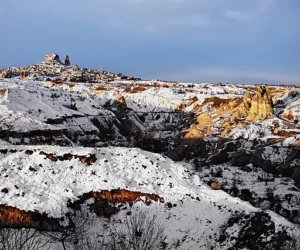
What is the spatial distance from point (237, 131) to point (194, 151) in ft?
34.0

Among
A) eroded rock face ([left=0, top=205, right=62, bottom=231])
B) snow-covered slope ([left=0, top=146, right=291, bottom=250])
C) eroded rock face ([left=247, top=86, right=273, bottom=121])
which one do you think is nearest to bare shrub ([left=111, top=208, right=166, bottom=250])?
snow-covered slope ([left=0, top=146, right=291, bottom=250])

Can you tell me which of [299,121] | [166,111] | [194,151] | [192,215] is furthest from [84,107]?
[192,215]

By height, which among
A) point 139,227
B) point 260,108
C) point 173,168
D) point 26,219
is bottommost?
point 26,219

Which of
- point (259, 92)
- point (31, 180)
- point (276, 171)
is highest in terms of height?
point (259, 92)

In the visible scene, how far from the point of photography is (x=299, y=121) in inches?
3408

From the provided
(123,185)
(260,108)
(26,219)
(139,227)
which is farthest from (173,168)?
(260,108)

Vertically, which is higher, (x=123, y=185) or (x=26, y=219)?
(x=123, y=185)

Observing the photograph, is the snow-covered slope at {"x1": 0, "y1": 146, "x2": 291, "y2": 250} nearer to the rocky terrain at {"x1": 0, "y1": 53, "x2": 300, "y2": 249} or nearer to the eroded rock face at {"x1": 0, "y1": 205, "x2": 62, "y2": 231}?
the rocky terrain at {"x1": 0, "y1": 53, "x2": 300, "y2": 249}

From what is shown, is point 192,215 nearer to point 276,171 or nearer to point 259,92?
point 276,171

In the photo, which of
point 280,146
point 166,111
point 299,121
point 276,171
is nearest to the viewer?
point 276,171

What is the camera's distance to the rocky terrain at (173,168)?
2902 centimetres

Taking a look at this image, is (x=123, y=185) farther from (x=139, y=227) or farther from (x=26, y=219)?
(x=139, y=227)

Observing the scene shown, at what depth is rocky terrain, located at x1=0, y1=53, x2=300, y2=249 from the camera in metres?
29.0

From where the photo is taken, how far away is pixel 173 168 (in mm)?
39344
